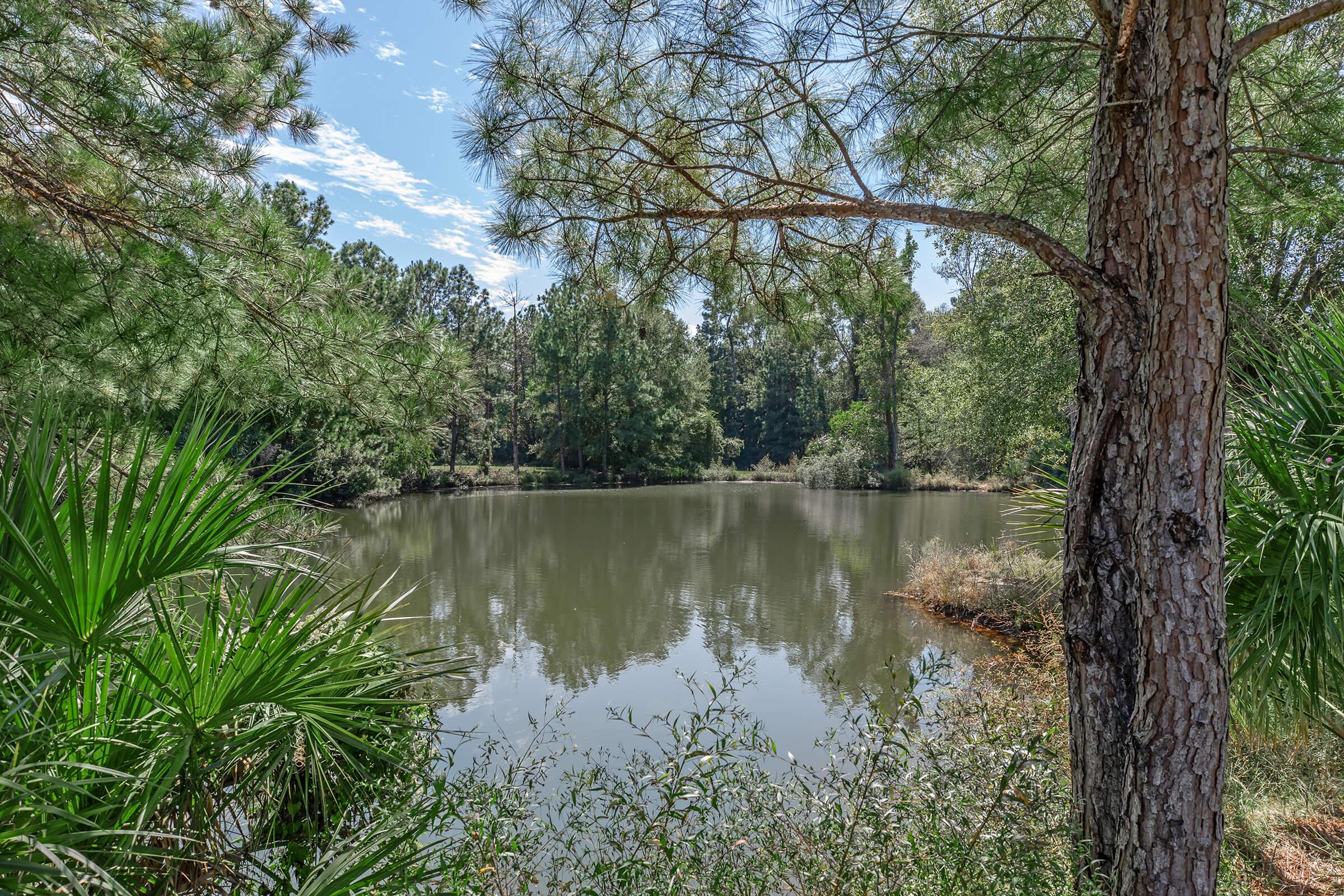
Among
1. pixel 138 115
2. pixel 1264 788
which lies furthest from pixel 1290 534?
pixel 138 115

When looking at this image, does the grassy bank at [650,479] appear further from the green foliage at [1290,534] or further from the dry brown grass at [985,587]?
the green foliage at [1290,534]

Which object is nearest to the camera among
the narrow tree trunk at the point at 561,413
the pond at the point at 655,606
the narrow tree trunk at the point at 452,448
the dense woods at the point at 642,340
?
the dense woods at the point at 642,340

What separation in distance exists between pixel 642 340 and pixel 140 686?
207cm

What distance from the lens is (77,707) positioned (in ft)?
4.54

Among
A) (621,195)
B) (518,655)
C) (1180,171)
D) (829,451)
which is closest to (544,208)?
(621,195)

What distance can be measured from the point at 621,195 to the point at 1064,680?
3395 millimetres

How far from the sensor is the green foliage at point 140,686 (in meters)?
1.14

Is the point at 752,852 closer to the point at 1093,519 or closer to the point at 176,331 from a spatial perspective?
the point at 1093,519

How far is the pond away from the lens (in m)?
5.70

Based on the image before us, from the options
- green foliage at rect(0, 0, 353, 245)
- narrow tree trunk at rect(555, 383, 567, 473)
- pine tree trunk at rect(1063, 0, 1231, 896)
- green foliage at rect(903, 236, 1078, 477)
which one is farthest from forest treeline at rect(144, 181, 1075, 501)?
pine tree trunk at rect(1063, 0, 1231, 896)

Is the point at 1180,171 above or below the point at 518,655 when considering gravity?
above

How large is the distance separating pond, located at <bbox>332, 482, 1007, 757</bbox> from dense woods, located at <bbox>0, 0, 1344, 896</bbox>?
2.10 feet

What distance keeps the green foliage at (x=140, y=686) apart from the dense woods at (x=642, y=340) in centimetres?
1

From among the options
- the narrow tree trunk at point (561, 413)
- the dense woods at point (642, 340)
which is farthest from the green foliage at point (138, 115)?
the narrow tree trunk at point (561, 413)
